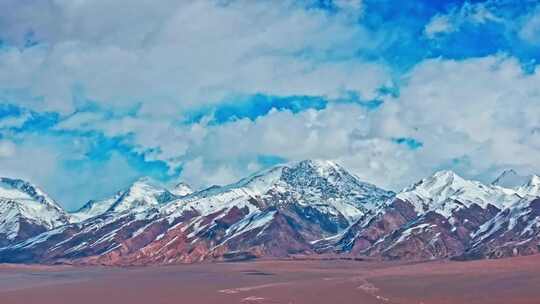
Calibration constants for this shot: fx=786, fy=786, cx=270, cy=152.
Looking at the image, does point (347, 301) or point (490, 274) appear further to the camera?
point (490, 274)

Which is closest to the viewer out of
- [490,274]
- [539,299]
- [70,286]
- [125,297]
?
[539,299]

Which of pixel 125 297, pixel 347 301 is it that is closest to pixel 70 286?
pixel 125 297

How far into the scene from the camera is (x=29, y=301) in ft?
491

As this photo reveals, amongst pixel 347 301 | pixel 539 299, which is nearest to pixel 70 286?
pixel 347 301

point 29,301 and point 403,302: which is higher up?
point 29,301

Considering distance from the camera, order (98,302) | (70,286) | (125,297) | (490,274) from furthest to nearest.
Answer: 1. (70,286)
2. (490,274)
3. (125,297)
4. (98,302)

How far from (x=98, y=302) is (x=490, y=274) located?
302ft

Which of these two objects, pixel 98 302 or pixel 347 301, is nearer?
pixel 347 301

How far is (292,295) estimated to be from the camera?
14962cm

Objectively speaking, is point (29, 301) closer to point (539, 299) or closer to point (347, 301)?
point (347, 301)

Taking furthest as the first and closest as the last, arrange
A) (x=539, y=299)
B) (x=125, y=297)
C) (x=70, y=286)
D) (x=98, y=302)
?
(x=70, y=286) < (x=125, y=297) < (x=98, y=302) < (x=539, y=299)

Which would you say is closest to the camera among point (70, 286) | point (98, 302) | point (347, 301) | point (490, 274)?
point (347, 301)

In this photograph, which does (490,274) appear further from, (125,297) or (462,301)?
(125,297)

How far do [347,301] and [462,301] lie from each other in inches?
785
